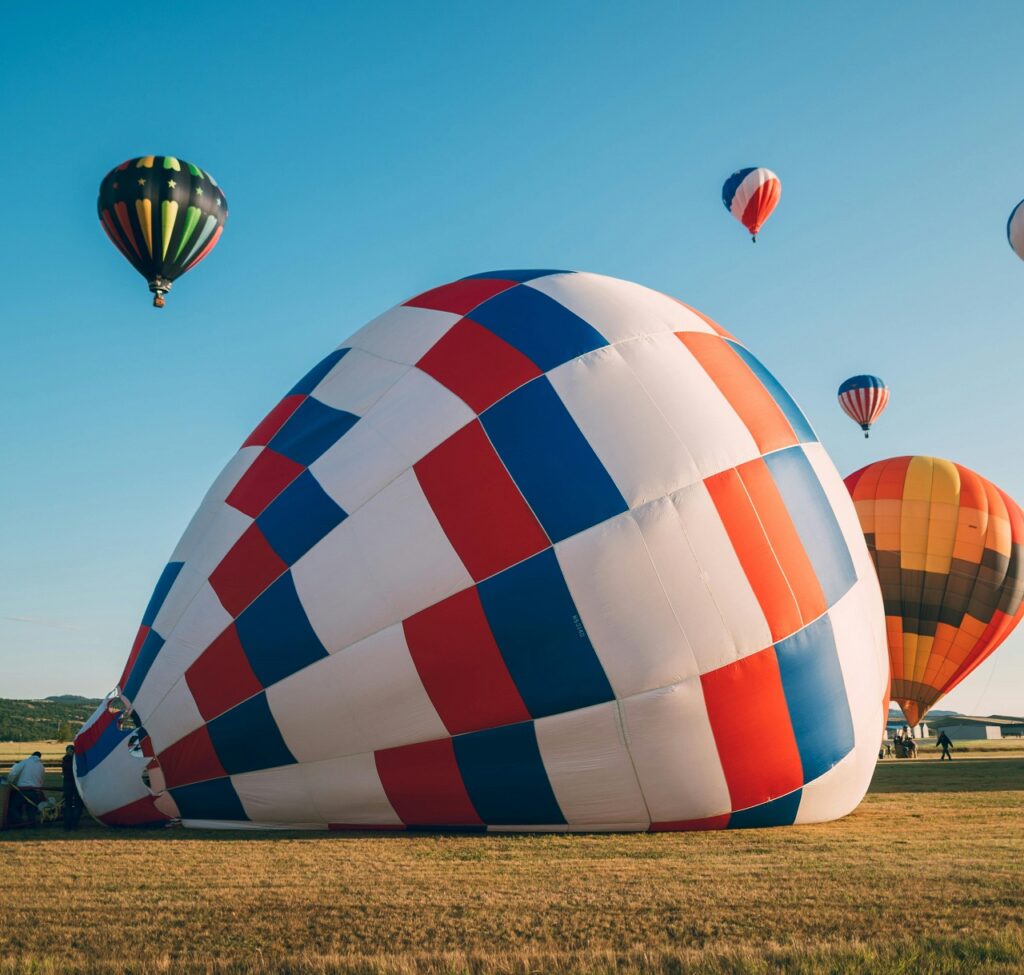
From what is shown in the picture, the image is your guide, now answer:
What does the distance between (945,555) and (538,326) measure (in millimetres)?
14039

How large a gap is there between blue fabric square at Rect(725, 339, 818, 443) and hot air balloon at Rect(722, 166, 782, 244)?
46.4ft

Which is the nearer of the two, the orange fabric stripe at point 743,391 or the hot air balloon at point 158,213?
the orange fabric stripe at point 743,391

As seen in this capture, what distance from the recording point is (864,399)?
88.7ft

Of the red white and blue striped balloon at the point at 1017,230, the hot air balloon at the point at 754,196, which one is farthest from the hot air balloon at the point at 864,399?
the red white and blue striped balloon at the point at 1017,230

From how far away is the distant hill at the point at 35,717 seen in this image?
247 feet

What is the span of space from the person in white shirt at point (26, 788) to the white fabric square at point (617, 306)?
590cm

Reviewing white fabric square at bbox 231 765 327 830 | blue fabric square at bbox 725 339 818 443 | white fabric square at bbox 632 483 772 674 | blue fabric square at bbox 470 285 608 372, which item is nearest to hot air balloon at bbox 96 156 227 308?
blue fabric square at bbox 470 285 608 372

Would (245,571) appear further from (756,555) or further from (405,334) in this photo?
(756,555)

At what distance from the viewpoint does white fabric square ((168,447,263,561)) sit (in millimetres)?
7598

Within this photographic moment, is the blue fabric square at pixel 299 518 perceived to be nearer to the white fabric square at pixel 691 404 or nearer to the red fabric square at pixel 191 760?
the red fabric square at pixel 191 760

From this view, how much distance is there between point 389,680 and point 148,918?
263cm

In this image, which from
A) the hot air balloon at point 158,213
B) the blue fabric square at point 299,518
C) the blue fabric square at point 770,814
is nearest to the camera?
the blue fabric square at point 299,518

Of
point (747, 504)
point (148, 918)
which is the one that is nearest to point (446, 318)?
point (747, 504)

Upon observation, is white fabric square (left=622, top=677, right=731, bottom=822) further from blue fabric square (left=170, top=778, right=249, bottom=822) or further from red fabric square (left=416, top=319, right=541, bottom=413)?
blue fabric square (left=170, top=778, right=249, bottom=822)
